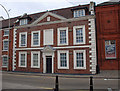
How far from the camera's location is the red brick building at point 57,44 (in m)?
15.8

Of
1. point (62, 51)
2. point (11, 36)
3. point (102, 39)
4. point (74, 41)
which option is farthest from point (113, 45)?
point (11, 36)

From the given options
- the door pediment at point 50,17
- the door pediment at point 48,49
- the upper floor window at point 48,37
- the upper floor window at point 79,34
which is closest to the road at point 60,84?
the door pediment at point 48,49

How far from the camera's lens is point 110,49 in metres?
17.6

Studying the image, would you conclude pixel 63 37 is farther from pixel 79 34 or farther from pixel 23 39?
pixel 23 39

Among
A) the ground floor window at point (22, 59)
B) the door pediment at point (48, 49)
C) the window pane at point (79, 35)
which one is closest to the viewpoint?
the window pane at point (79, 35)

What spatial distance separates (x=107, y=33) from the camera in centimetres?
1800

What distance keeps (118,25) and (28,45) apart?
14.9m

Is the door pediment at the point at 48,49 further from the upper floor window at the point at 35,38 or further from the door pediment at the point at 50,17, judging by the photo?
the door pediment at the point at 50,17

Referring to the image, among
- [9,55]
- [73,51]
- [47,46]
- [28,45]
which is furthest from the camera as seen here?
[9,55]

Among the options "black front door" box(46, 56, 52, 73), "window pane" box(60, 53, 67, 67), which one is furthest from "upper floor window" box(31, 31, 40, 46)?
"window pane" box(60, 53, 67, 67)

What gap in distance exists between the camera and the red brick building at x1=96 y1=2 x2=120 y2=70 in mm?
17266

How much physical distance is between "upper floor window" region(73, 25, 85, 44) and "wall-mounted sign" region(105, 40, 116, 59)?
456 cm

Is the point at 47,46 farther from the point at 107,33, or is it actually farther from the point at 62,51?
the point at 107,33

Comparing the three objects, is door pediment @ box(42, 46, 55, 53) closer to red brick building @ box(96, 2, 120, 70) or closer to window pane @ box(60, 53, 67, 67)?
window pane @ box(60, 53, 67, 67)
